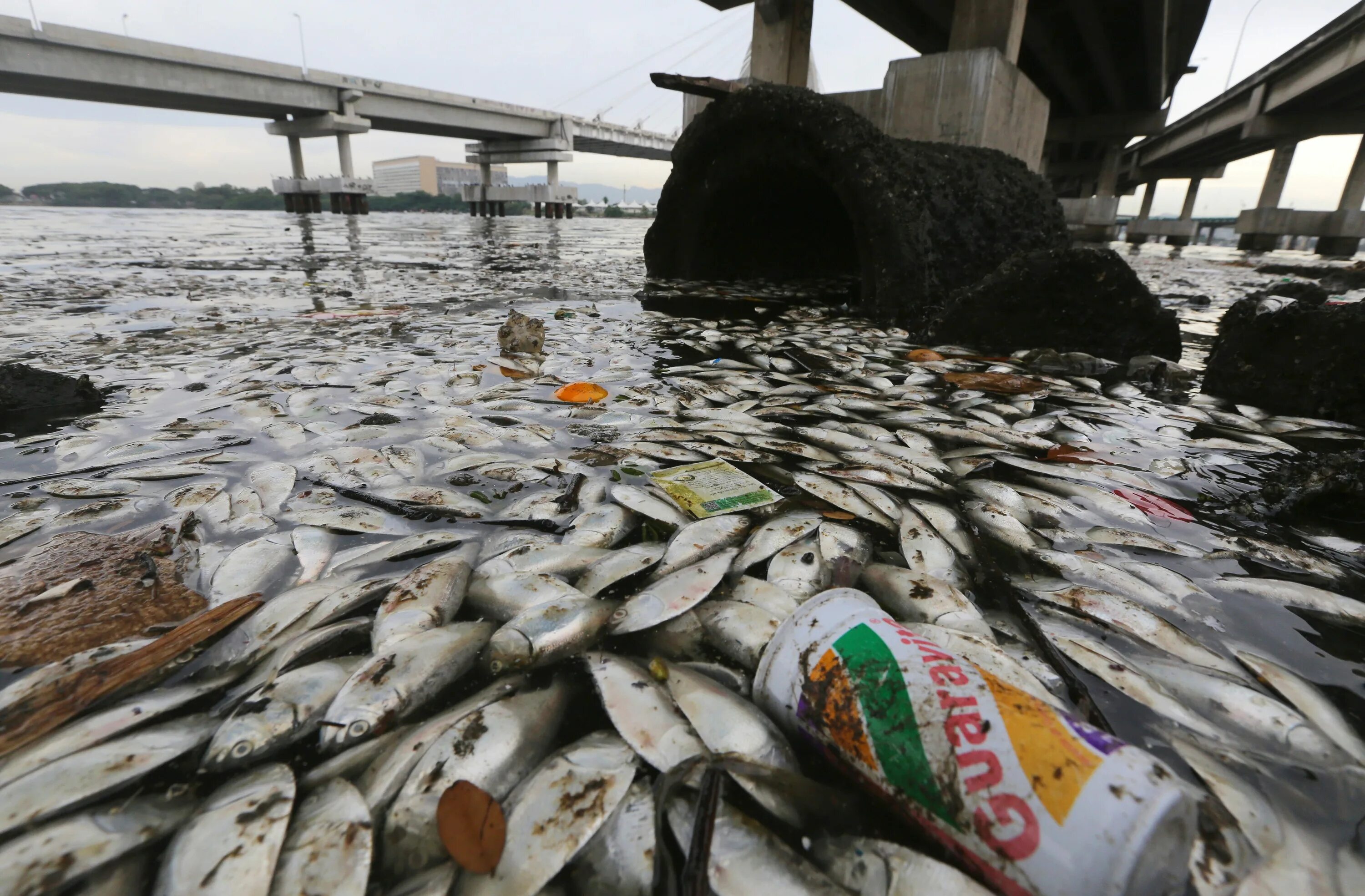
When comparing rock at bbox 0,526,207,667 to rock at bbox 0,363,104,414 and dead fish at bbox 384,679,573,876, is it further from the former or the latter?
rock at bbox 0,363,104,414

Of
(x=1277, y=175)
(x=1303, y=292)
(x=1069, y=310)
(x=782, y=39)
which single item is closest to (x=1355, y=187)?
(x=1277, y=175)

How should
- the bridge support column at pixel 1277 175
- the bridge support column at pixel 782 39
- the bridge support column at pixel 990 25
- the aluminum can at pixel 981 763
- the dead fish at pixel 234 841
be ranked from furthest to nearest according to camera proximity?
the bridge support column at pixel 1277 175, the bridge support column at pixel 782 39, the bridge support column at pixel 990 25, the dead fish at pixel 234 841, the aluminum can at pixel 981 763

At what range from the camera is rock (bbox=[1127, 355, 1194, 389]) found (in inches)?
118

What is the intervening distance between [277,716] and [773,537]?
1010mm

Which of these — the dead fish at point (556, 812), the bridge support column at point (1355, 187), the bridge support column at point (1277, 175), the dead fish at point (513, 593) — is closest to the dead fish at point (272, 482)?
the dead fish at point (513, 593)

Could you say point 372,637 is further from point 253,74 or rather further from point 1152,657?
point 253,74

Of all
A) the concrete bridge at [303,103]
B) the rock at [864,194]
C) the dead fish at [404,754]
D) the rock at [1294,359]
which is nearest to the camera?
the dead fish at [404,754]

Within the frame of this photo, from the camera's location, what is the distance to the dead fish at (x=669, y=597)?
1.18m

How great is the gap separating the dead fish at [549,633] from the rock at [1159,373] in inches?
123

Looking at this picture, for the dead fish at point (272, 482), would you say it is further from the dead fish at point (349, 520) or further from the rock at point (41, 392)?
the rock at point (41, 392)

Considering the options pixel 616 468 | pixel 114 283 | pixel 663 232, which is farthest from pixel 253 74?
pixel 616 468

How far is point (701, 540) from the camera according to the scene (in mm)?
1467

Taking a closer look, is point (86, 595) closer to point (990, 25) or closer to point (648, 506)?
point (648, 506)

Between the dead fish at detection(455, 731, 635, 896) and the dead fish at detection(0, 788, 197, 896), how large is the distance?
0.41 m
